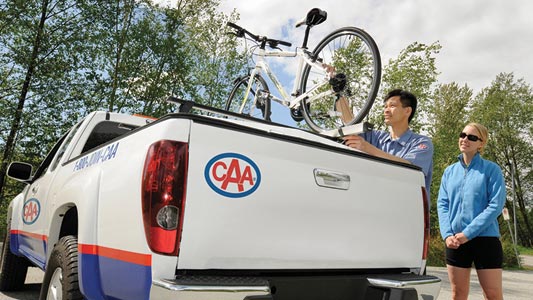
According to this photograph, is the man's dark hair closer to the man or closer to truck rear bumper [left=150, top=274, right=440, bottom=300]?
the man

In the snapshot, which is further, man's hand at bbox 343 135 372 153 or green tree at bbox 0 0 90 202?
green tree at bbox 0 0 90 202

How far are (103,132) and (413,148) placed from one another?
9.69 feet

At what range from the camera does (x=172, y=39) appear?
2169 centimetres

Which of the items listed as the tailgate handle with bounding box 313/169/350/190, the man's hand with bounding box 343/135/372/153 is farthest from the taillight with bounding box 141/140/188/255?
the man's hand with bounding box 343/135/372/153

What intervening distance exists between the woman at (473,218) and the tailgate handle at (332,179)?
177 cm

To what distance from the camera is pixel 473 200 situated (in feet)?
12.1

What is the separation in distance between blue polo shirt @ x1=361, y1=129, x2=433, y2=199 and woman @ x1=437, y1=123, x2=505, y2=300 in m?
0.38

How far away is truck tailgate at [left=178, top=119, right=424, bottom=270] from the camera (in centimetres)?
189

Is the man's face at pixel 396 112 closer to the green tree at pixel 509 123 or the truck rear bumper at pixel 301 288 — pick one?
the truck rear bumper at pixel 301 288

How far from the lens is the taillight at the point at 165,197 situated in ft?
6.00

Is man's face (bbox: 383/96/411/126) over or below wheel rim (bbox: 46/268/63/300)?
over

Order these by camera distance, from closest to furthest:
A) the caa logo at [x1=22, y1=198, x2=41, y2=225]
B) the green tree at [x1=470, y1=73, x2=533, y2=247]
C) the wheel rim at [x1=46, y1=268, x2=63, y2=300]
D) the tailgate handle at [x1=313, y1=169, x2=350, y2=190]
A: the tailgate handle at [x1=313, y1=169, x2=350, y2=190], the wheel rim at [x1=46, y1=268, x2=63, y2=300], the caa logo at [x1=22, y1=198, x2=41, y2=225], the green tree at [x1=470, y1=73, x2=533, y2=247]

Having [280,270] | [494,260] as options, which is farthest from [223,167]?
[494,260]

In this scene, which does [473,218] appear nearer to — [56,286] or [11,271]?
[56,286]
